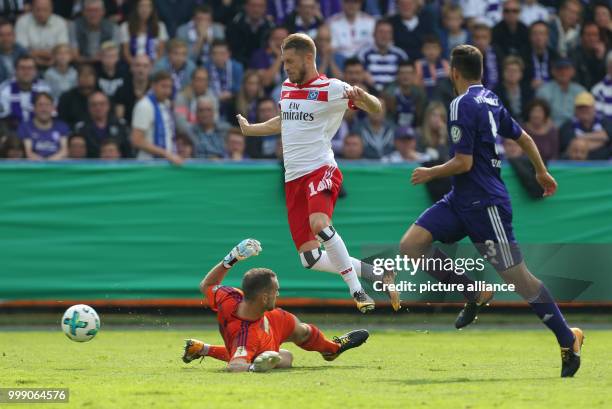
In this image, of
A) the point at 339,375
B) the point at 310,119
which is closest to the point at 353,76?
the point at 310,119

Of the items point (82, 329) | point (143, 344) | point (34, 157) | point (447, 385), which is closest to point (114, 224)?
point (34, 157)

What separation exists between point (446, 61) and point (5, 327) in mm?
7715

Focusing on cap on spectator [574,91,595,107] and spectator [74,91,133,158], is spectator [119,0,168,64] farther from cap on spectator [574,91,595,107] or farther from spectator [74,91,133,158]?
cap on spectator [574,91,595,107]

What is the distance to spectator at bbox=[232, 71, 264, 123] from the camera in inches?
688

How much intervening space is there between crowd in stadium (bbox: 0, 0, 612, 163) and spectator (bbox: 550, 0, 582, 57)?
0.02 metres

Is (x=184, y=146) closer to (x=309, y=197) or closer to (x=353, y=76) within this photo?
(x=353, y=76)

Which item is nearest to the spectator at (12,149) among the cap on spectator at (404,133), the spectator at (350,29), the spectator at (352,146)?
the spectator at (352,146)

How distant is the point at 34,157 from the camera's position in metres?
16.2

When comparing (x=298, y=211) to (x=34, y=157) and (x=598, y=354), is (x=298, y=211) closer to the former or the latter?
(x=598, y=354)

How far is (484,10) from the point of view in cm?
1980

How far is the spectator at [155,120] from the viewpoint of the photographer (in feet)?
53.9

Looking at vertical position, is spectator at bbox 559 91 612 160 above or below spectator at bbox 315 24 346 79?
below

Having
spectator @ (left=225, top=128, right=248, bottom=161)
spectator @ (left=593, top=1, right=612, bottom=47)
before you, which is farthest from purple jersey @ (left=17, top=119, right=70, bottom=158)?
spectator @ (left=593, top=1, right=612, bottom=47)

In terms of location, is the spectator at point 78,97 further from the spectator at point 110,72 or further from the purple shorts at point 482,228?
the purple shorts at point 482,228
